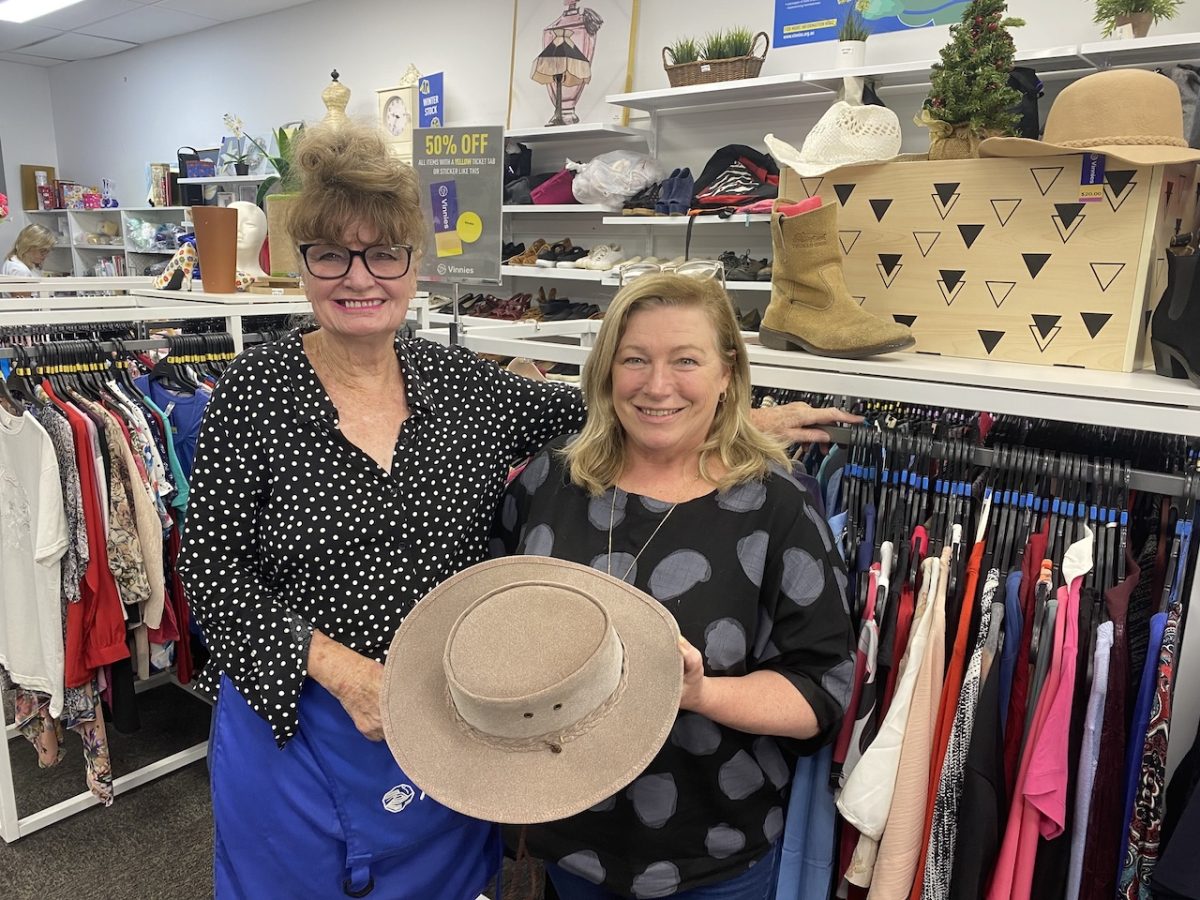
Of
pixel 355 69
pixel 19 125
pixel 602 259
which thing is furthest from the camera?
pixel 19 125

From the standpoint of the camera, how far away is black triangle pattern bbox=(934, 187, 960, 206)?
140 centimetres

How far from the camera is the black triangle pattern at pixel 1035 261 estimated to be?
133 centimetres

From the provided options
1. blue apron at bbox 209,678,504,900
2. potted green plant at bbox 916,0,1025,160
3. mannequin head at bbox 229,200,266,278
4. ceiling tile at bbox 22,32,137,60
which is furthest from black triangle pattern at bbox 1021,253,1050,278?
ceiling tile at bbox 22,32,137,60

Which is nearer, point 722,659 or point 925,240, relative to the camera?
point 722,659

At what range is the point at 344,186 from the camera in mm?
1295

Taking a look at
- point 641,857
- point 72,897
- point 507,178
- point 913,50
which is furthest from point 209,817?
point 913,50

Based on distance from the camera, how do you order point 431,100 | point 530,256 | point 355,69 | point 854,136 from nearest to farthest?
point 854,136 → point 530,256 → point 431,100 → point 355,69

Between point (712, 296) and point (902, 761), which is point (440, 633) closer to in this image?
point (712, 296)

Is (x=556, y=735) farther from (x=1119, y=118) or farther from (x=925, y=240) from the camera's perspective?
(x=1119, y=118)

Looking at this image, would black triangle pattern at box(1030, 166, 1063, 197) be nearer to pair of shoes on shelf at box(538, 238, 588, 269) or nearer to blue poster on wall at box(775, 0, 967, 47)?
blue poster on wall at box(775, 0, 967, 47)

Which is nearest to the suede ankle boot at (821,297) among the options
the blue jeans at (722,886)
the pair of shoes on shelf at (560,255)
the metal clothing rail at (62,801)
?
the blue jeans at (722,886)

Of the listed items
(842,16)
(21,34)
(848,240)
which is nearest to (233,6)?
(21,34)

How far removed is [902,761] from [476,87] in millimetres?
5624

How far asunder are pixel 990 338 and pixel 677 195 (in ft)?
10.5
